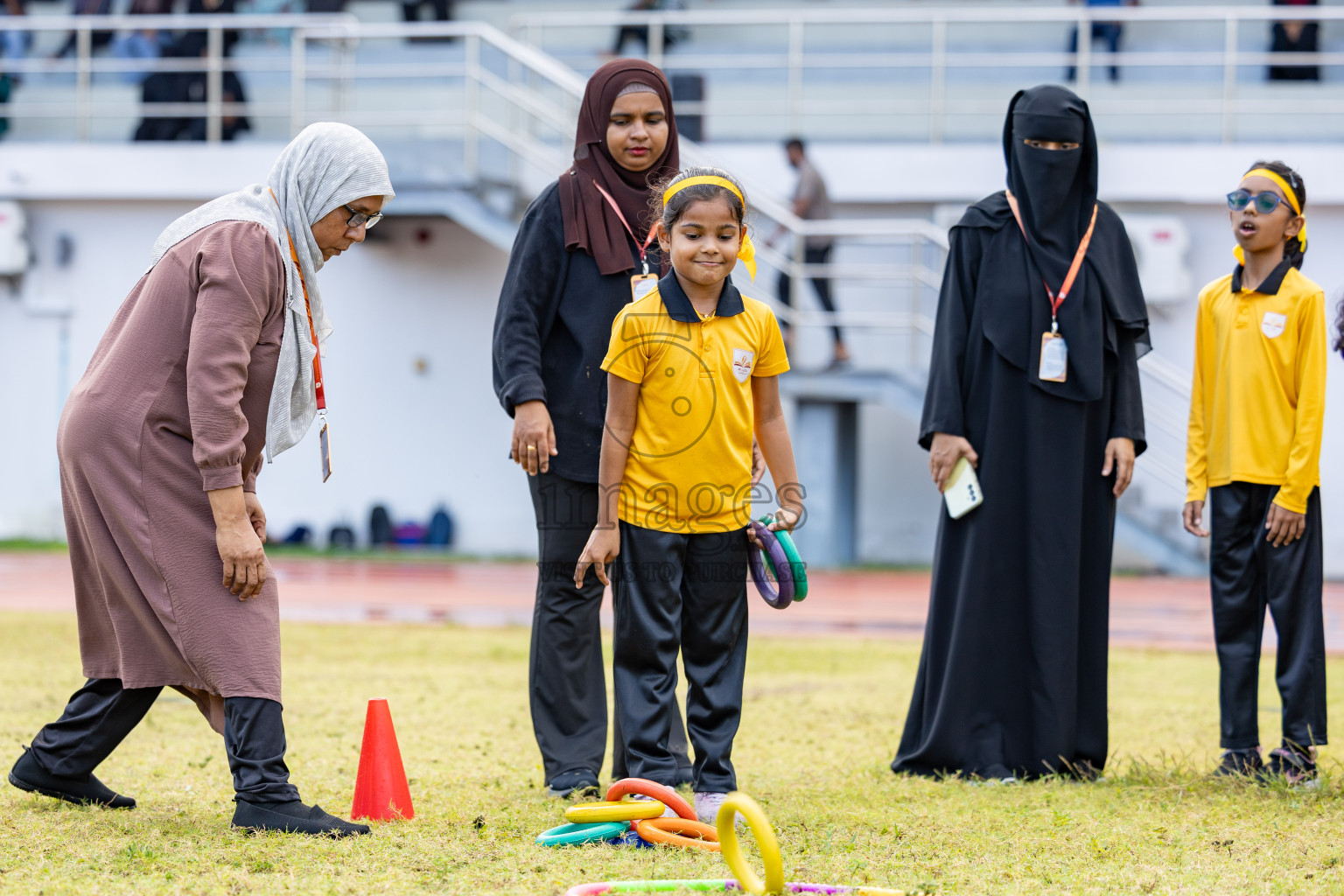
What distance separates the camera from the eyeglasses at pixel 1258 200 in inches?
184

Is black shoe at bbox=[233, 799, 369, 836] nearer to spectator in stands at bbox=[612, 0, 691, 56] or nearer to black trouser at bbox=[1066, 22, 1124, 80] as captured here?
spectator in stands at bbox=[612, 0, 691, 56]

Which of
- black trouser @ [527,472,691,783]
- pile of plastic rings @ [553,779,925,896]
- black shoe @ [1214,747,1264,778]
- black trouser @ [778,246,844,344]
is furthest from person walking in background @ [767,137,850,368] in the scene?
pile of plastic rings @ [553,779,925,896]

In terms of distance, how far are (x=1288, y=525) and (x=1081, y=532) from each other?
2.02ft

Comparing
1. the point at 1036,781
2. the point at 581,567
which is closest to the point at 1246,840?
the point at 1036,781

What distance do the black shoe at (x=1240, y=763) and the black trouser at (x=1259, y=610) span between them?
26mm

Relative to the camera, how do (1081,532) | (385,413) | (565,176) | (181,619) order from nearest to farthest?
(181,619) → (565,176) → (1081,532) → (385,413)

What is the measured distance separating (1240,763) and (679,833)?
2.05 metres

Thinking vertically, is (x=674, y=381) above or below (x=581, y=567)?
above

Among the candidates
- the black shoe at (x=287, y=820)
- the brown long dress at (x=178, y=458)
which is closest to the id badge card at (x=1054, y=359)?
the brown long dress at (x=178, y=458)

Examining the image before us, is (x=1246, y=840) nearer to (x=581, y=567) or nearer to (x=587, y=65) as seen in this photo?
(x=581, y=567)

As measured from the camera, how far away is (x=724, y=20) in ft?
45.8

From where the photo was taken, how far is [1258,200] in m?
4.70

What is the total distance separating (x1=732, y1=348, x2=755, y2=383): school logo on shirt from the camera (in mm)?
3861

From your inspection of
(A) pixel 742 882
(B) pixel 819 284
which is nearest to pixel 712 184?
(A) pixel 742 882
